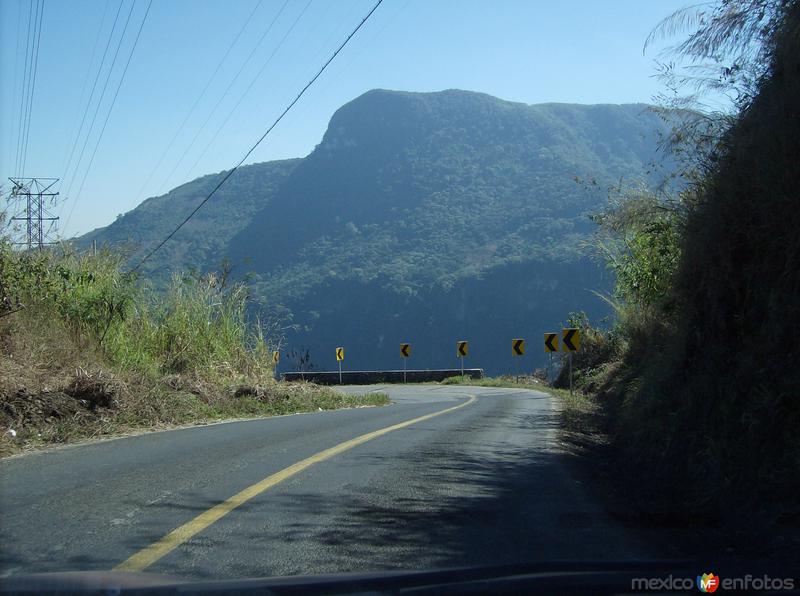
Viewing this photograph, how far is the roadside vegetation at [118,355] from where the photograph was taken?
1174cm

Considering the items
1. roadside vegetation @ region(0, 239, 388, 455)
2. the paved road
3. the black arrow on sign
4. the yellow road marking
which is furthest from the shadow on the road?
the black arrow on sign

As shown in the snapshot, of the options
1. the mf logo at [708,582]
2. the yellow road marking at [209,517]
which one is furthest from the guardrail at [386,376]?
the mf logo at [708,582]

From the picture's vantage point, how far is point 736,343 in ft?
28.0

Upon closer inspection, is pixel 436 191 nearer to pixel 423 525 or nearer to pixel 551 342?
pixel 551 342

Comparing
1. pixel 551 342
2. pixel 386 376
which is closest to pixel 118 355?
pixel 551 342

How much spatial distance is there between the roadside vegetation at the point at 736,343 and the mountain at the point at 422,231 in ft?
112

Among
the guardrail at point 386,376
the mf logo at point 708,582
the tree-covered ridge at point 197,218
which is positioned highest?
the tree-covered ridge at point 197,218

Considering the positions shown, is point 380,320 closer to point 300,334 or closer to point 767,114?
point 300,334

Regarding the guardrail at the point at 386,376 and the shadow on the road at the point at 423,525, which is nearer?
the shadow on the road at the point at 423,525

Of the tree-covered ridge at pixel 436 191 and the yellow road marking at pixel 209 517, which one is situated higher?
the tree-covered ridge at pixel 436 191

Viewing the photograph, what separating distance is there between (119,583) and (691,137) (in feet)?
40.8

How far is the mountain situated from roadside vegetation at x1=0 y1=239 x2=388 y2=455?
71.9ft

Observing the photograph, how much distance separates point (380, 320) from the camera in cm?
7025

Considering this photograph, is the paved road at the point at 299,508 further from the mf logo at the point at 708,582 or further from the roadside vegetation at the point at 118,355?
the roadside vegetation at the point at 118,355
